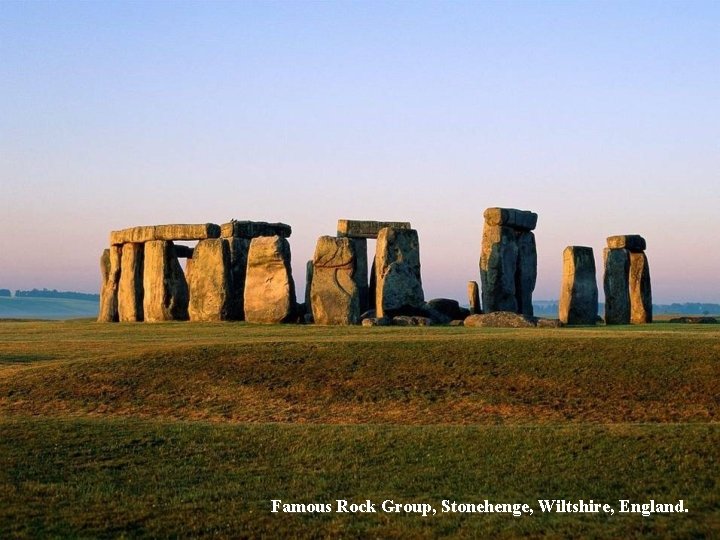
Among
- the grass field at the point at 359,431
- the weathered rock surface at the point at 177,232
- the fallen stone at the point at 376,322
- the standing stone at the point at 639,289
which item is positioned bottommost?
the grass field at the point at 359,431

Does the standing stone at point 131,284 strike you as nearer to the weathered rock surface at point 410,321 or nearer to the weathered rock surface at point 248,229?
the weathered rock surface at point 248,229

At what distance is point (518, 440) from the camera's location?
1527 centimetres

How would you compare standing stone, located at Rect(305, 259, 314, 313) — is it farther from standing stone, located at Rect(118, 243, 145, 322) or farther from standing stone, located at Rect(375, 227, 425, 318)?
standing stone, located at Rect(118, 243, 145, 322)

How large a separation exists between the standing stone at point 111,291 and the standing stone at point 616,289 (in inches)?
771

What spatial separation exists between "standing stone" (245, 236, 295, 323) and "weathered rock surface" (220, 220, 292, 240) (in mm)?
3866

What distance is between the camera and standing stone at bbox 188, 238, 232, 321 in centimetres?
3697

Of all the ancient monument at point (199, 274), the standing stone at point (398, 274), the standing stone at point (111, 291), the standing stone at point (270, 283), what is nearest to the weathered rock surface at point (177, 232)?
the ancient monument at point (199, 274)

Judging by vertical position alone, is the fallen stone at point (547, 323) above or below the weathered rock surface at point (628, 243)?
below

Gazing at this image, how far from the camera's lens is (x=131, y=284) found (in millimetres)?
41062

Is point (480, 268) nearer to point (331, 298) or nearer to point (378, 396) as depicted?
point (331, 298)

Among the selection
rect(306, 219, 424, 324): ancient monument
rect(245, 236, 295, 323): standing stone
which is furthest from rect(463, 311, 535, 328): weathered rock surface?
rect(245, 236, 295, 323): standing stone

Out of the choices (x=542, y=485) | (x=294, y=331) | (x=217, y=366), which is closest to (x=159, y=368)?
(x=217, y=366)

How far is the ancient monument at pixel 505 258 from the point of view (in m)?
37.3

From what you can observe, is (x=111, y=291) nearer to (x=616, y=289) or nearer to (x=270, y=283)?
(x=270, y=283)
